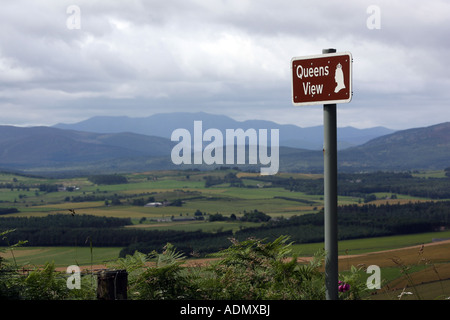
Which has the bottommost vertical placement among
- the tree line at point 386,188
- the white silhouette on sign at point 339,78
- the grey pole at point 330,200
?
the tree line at point 386,188

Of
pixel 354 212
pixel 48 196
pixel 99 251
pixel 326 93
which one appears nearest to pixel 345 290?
pixel 326 93

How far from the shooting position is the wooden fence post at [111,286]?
5.37 metres

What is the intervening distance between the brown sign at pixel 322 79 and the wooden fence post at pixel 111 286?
2.58m

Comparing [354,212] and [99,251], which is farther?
[354,212]

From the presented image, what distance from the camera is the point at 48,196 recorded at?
6781 inches

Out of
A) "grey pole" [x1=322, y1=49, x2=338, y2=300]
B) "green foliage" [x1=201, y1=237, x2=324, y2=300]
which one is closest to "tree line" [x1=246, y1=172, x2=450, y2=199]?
"green foliage" [x1=201, y1=237, x2=324, y2=300]

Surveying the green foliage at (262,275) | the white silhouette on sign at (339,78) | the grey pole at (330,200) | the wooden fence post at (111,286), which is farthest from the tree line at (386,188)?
the wooden fence post at (111,286)

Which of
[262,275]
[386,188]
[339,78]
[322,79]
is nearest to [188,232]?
[262,275]

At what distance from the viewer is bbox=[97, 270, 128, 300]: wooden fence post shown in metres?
5.37

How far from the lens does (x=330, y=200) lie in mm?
5184

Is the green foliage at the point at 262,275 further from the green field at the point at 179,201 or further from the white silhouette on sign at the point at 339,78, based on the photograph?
the green field at the point at 179,201
